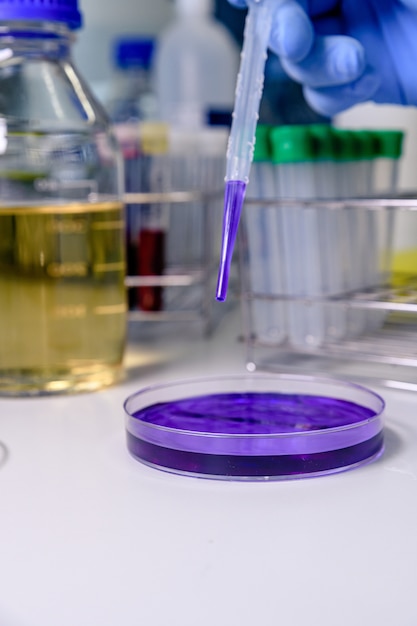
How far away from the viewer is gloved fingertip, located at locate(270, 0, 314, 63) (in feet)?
2.47

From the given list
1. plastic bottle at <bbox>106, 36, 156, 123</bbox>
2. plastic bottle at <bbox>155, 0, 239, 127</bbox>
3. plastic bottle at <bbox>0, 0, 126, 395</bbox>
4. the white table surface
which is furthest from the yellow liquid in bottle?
plastic bottle at <bbox>155, 0, 239, 127</bbox>

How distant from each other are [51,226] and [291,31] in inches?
11.3

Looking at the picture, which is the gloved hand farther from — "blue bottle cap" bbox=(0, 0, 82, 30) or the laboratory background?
"blue bottle cap" bbox=(0, 0, 82, 30)

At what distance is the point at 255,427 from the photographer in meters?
0.64

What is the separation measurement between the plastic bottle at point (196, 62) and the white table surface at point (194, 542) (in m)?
1.11

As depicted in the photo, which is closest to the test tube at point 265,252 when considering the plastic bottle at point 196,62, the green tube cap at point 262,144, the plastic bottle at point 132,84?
the green tube cap at point 262,144

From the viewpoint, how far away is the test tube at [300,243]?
856 millimetres

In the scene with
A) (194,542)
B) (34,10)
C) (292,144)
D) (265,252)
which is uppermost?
(34,10)

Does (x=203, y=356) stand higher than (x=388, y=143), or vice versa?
(x=388, y=143)

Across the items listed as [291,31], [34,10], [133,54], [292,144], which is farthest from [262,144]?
[133,54]

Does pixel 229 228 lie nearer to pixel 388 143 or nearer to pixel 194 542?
pixel 194 542

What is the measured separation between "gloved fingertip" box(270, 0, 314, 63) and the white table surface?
0.33m

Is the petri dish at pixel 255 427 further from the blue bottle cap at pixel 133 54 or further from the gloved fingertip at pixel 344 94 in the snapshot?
the blue bottle cap at pixel 133 54

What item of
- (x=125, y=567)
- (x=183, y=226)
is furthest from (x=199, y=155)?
(x=125, y=567)
